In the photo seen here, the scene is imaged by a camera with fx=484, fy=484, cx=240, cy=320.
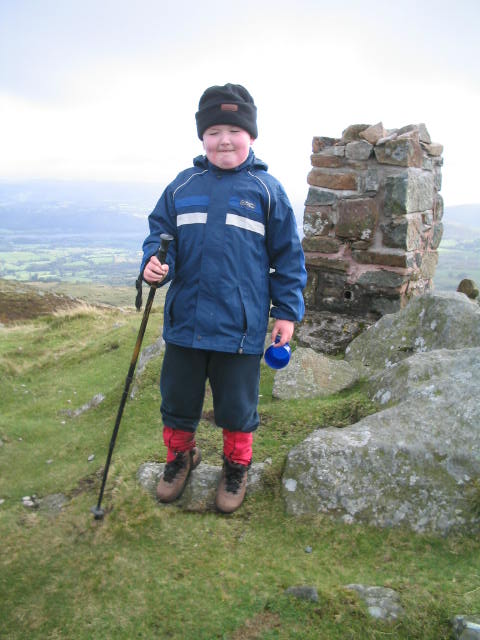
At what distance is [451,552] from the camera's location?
3.02 m

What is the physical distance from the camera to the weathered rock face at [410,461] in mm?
3205

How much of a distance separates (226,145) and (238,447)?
2.33m

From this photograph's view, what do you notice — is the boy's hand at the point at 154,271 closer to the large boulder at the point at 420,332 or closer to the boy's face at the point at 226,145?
the boy's face at the point at 226,145

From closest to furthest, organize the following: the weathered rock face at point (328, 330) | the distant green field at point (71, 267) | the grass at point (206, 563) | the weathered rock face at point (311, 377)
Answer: the grass at point (206, 563), the weathered rock face at point (311, 377), the weathered rock face at point (328, 330), the distant green field at point (71, 267)

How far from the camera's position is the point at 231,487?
3.77 metres

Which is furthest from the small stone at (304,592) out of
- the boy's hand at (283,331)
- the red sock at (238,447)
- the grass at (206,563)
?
the boy's hand at (283,331)

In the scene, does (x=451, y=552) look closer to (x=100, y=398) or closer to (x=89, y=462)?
(x=89, y=462)

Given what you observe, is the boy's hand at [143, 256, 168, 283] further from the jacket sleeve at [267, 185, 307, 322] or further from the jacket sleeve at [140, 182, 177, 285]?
the jacket sleeve at [267, 185, 307, 322]

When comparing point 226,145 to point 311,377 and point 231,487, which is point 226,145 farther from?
point 311,377

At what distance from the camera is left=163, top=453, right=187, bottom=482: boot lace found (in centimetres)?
392

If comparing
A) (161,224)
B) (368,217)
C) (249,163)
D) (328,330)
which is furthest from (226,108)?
(328,330)

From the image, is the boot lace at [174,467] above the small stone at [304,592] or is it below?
above

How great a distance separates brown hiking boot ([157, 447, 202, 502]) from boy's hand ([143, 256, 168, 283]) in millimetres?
1484

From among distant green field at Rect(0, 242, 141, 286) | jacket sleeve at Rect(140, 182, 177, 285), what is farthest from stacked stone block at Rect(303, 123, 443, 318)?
distant green field at Rect(0, 242, 141, 286)
